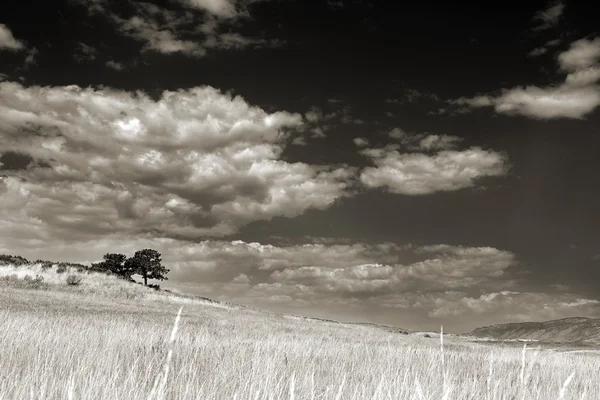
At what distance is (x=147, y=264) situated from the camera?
63.6 meters

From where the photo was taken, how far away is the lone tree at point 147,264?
209 ft

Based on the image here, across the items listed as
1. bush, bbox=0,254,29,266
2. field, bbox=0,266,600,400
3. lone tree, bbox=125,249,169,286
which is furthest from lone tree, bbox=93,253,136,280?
field, bbox=0,266,600,400

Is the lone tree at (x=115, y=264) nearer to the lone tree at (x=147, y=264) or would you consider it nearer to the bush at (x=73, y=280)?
the lone tree at (x=147, y=264)

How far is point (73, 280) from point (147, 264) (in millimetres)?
17974

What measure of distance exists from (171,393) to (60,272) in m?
45.6

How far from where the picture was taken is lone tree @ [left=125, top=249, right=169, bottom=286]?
6384cm

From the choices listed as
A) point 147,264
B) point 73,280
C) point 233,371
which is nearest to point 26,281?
point 73,280

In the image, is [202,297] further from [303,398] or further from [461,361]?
[303,398]

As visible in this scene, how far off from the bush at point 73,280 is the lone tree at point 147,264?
17028 mm

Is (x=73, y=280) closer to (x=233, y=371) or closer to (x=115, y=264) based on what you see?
(x=115, y=264)

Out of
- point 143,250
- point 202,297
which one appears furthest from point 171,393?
point 143,250

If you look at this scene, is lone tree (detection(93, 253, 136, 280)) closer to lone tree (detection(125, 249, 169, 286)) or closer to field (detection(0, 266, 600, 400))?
lone tree (detection(125, 249, 169, 286))

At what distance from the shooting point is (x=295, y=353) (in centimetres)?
1086

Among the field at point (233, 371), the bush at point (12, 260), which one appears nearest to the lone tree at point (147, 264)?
the bush at point (12, 260)
